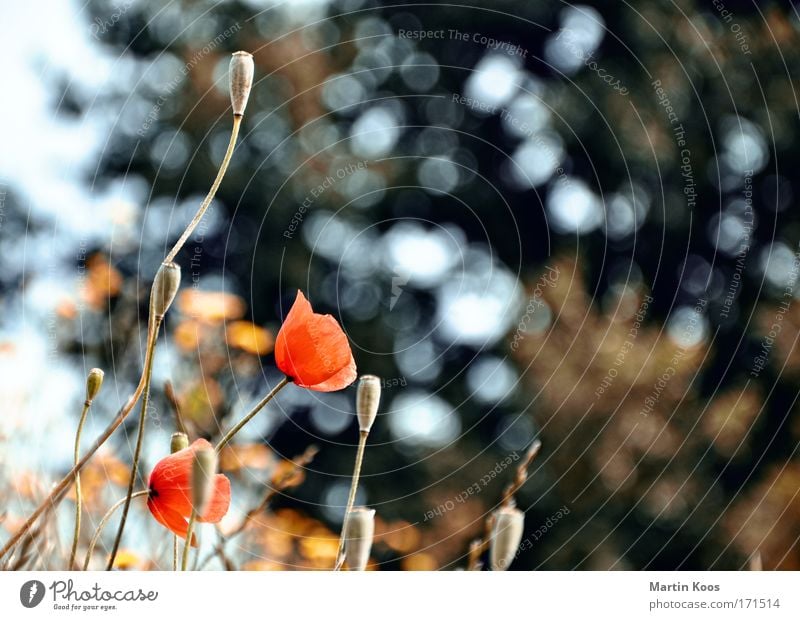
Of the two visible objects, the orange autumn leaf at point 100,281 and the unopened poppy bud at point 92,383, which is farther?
the orange autumn leaf at point 100,281

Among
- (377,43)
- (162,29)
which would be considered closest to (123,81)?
(162,29)

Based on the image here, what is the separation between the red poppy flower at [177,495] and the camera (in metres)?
0.30

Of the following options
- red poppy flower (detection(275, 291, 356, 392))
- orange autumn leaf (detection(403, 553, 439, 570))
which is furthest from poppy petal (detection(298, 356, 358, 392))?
orange autumn leaf (detection(403, 553, 439, 570))

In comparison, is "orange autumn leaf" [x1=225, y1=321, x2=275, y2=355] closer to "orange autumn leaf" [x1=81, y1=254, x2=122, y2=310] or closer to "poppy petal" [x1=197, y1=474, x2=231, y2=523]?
"orange autumn leaf" [x1=81, y1=254, x2=122, y2=310]

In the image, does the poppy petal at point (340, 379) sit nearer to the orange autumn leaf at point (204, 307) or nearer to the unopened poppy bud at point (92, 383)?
the unopened poppy bud at point (92, 383)

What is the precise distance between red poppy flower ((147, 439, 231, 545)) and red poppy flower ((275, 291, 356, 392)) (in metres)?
0.05

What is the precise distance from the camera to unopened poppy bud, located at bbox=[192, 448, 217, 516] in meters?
0.23

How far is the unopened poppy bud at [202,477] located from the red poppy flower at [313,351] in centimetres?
10

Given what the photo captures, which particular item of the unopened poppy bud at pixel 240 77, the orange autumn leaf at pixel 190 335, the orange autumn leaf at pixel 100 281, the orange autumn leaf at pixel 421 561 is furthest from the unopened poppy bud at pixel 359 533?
the orange autumn leaf at pixel 421 561

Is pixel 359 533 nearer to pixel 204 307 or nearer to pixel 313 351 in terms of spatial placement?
pixel 313 351
